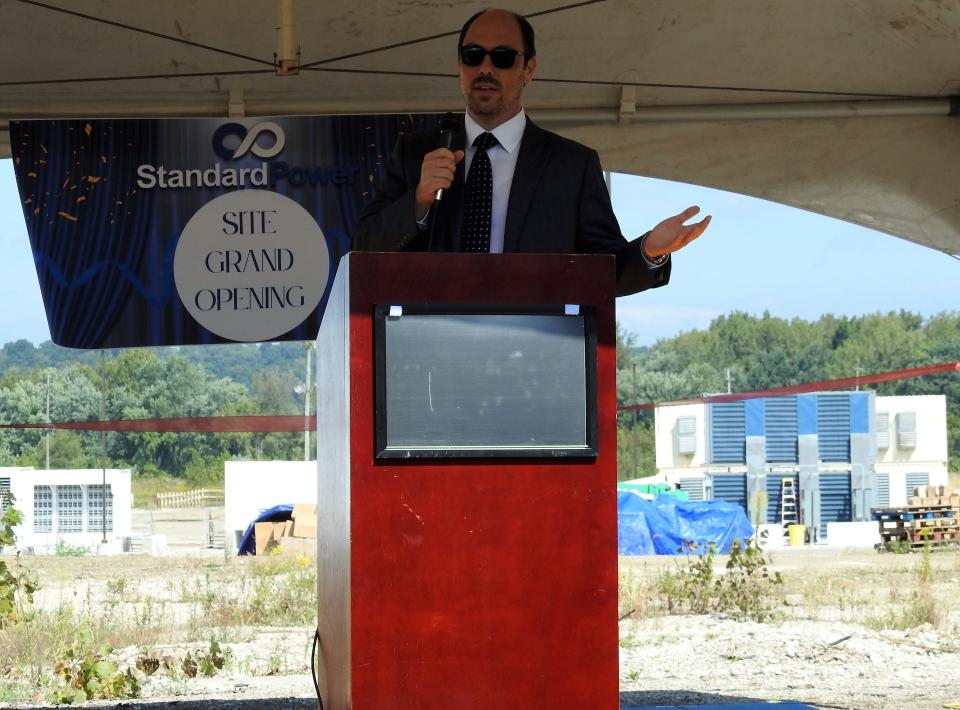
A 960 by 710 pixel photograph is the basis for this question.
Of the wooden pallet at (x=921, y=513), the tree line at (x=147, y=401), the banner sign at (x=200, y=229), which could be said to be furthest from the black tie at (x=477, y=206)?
the tree line at (x=147, y=401)

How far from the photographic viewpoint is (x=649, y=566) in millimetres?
19516

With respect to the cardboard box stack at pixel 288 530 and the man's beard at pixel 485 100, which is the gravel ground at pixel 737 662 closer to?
the man's beard at pixel 485 100

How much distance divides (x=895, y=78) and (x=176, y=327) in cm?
314

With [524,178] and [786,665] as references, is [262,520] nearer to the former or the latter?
[786,665]

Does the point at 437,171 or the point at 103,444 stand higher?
the point at 437,171

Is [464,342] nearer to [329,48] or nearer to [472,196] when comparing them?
[472,196]

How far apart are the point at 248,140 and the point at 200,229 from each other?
0.44m

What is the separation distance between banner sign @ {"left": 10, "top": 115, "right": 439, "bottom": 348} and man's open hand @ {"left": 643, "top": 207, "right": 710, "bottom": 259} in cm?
344

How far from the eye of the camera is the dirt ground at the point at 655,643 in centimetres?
751

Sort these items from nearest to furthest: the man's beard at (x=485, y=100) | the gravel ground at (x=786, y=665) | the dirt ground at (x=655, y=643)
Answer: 1. the man's beard at (x=485, y=100)
2. the gravel ground at (x=786, y=665)
3. the dirt ground at (x=655, y=643)

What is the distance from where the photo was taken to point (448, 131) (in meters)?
2.50

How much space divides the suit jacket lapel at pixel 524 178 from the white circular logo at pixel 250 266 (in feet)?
10.5

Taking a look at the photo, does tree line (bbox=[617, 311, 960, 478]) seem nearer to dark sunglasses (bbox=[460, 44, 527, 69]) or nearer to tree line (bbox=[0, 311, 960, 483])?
tree line (bbox=[0, 311, 960, 483])

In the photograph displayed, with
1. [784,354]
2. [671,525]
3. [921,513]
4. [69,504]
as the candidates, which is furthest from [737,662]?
[784,354]
